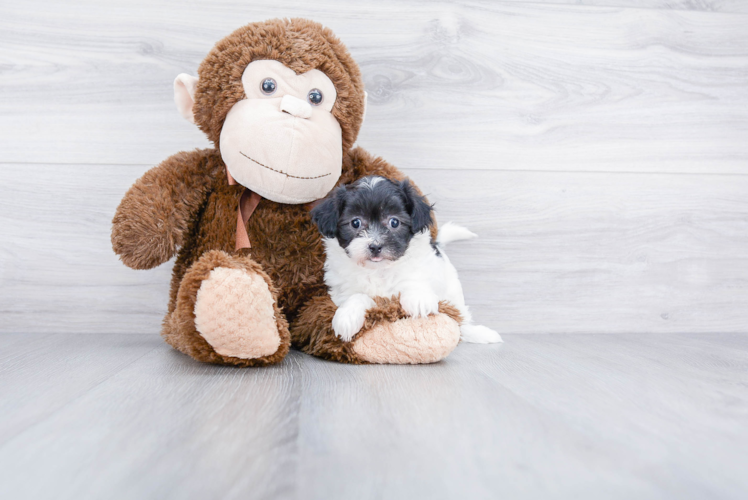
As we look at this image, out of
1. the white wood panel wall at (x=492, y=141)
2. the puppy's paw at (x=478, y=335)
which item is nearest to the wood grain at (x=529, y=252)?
the white wood panel wall at (x=492, y=141)

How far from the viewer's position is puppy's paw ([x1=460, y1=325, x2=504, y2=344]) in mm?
1552

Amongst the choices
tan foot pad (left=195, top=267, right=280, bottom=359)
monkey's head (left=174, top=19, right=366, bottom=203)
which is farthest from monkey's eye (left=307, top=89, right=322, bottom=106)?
tan foot pad (left=195, top=267, right=280, bottom=359)

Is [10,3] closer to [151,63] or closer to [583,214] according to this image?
[151,63]

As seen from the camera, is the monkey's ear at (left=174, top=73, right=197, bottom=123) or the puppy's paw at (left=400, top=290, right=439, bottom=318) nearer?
the puppy's paw at (left=400, top=290, right=439, bottom=318)

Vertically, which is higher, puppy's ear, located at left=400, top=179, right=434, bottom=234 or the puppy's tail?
puppy's ear, located at left=400, top=179, right=434, bottom=234

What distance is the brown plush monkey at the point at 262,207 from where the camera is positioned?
3.54 feet

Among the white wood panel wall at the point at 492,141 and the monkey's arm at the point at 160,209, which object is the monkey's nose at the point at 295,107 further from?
the white wood panel wall at the point at 492,141

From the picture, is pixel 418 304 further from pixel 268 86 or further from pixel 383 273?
pixel 268 86

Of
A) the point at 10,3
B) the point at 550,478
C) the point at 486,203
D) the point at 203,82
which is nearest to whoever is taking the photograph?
the point at 550,478

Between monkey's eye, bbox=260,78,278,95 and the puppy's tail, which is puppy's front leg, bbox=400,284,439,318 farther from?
monkey's eye, bbox=260,78,278,95

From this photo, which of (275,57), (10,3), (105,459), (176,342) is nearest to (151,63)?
(10,3)

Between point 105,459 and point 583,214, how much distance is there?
5.12 feet

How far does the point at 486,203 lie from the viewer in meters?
1.72

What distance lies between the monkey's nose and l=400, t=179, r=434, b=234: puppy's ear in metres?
0.28
